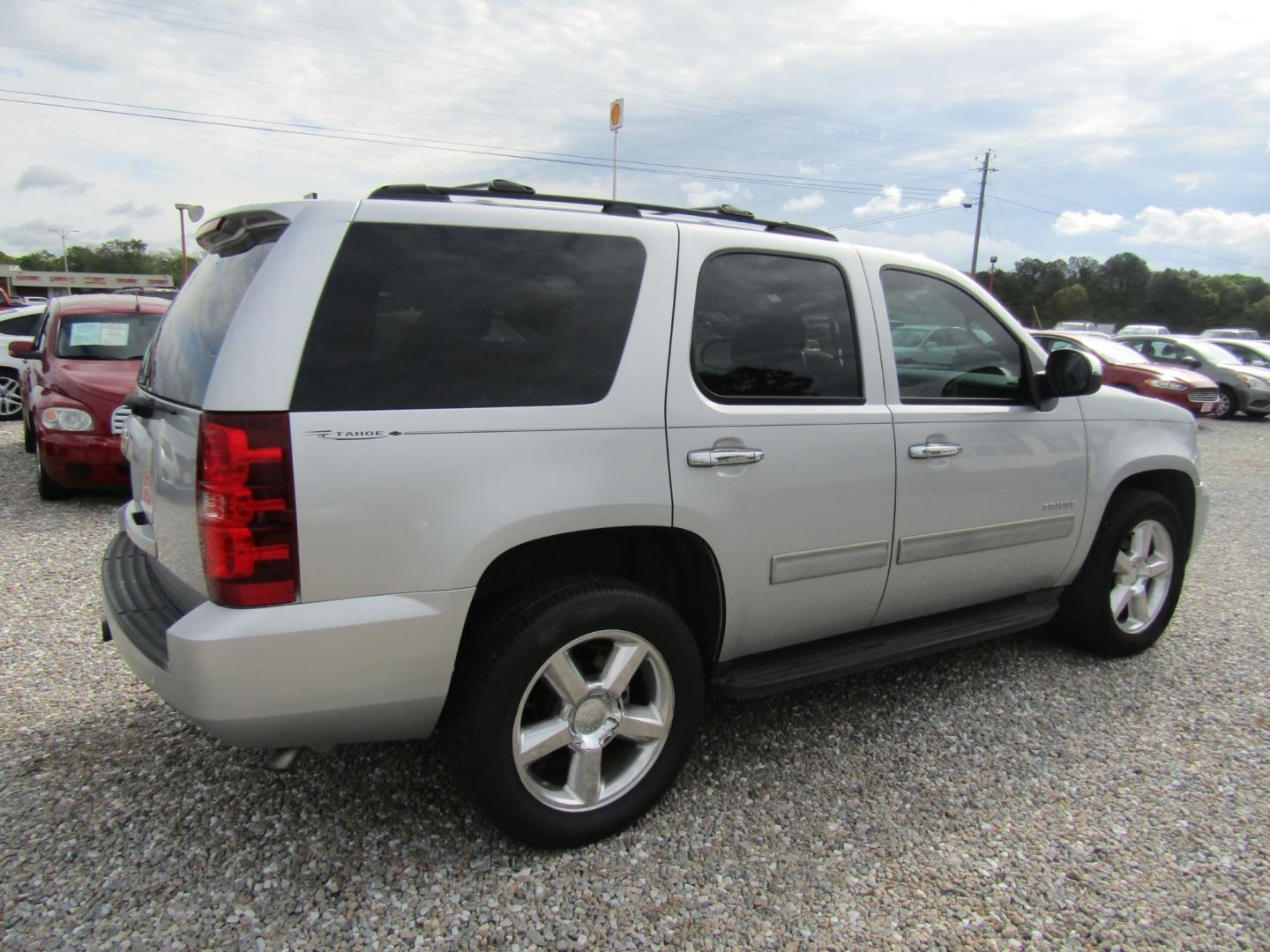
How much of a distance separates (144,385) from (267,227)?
90 centimetres

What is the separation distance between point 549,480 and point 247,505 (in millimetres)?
733


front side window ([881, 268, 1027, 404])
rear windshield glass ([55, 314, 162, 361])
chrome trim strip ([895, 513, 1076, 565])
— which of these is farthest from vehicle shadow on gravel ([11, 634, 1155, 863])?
rear windshield glass ([55, 314, 162, 361])

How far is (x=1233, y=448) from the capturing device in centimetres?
1255

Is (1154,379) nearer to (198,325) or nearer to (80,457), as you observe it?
(80,457)

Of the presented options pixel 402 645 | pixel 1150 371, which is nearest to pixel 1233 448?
pixel 1150 371

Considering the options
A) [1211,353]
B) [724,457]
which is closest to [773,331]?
[724,457]

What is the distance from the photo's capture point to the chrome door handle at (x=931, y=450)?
299cm


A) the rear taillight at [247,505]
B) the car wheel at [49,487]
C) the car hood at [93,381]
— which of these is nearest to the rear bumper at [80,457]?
the car wheel at [49,487]

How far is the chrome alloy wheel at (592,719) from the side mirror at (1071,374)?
2.00 m

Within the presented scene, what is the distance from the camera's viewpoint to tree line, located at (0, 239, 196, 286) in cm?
11538

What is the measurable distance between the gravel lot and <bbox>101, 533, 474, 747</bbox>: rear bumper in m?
0.48

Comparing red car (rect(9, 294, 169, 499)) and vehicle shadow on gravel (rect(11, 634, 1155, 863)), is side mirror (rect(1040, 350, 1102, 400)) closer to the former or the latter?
vehicle shadow on gravel (rect(11, 634, 1155, 863))

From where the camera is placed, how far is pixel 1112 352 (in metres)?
14.8

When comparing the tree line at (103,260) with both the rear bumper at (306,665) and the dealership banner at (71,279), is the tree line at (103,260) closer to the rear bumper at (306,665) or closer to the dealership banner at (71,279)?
the dealership banner at (71,279)
